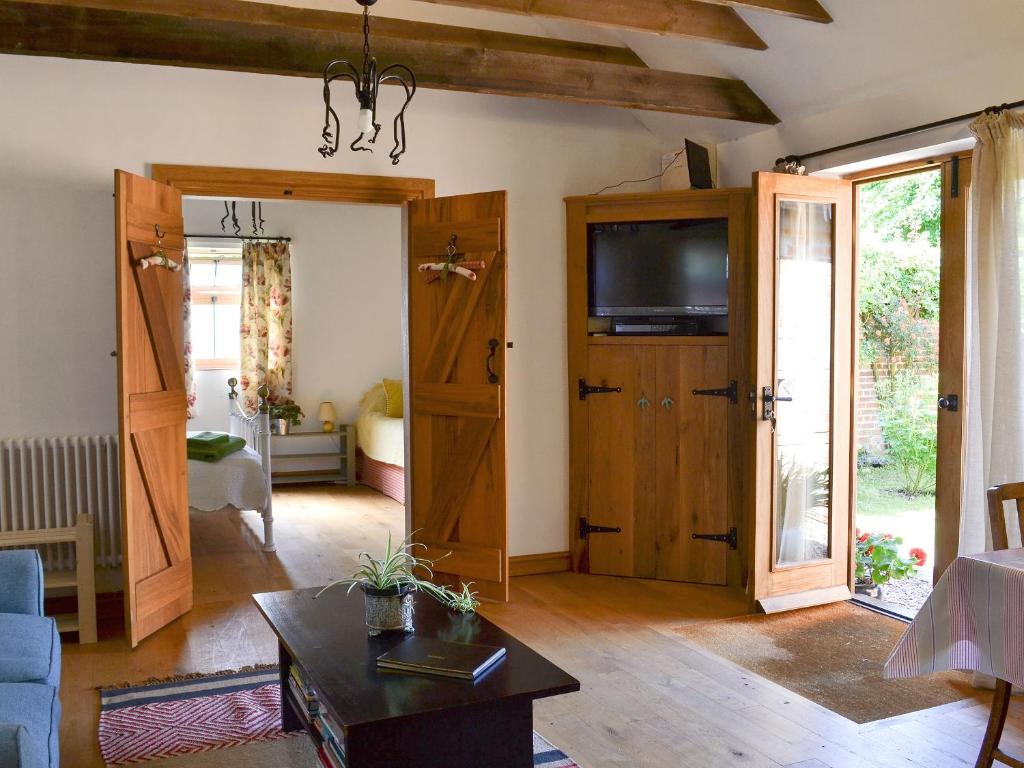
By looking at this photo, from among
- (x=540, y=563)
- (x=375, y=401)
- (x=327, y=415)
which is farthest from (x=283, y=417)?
(x=540, y=563)

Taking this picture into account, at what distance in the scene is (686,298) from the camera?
16.2ft

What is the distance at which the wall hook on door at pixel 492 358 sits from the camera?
14.7 feet

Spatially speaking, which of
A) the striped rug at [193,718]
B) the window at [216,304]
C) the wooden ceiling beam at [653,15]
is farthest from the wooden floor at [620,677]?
the window at [216,304]

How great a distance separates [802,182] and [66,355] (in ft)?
11.6

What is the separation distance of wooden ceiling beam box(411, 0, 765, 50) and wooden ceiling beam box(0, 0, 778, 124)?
48 centimetres

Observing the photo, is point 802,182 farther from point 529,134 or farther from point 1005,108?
point 529,134

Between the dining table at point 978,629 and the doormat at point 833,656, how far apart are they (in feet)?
2.28

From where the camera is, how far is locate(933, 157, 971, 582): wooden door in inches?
153

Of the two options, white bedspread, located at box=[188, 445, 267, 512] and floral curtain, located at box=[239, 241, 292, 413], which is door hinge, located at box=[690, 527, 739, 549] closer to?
white bedspread, located at box=[188, 445, 267, 512]

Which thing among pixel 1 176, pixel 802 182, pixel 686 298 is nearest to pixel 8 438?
pixel 1 176

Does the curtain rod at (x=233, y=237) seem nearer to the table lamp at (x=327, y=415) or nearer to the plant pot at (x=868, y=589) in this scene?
the table lamp at (x=327, y=415)

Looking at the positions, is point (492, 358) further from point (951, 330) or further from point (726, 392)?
point (951, 330)

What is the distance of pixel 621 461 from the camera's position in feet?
16.6

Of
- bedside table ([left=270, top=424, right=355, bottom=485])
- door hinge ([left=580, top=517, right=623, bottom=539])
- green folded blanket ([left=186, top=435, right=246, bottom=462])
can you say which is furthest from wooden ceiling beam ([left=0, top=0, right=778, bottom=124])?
bedside table ([left=270, top=424, right=355, bottom=485])
